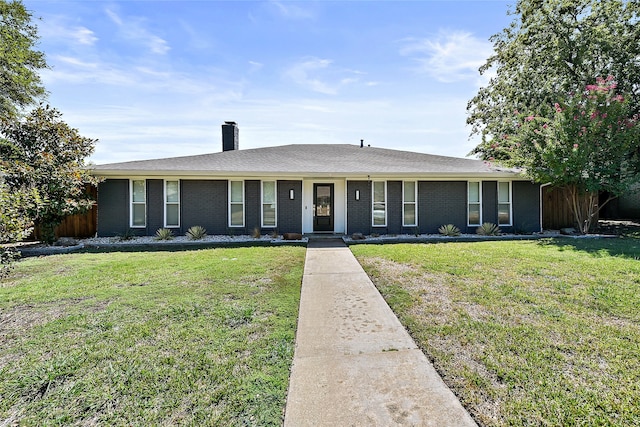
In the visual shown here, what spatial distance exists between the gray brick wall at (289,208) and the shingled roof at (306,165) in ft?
2.25

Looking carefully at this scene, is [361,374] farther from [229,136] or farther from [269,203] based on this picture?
[229,136]

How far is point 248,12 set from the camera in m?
9.02

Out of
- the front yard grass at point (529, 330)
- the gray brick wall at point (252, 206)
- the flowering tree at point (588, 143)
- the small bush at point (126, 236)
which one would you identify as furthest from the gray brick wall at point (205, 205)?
the flowering tree at point (588, 143)

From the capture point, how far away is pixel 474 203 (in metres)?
12.4

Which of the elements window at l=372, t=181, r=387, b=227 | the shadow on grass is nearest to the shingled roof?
window at l=372, t=181, r=387, b=227

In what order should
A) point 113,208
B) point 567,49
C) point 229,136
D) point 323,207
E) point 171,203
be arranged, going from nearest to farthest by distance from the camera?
point 113,208, point 171,203, point 323,207, point 567,49, point 229,136

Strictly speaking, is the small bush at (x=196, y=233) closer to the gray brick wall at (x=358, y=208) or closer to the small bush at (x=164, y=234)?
the small bush at (x=164, y=234)

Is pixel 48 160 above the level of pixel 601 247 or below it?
above

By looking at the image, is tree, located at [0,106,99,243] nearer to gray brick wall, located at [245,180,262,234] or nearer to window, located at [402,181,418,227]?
gray brick wall, located at [245,180,262,234]

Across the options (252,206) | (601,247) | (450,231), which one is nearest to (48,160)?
(252,206)

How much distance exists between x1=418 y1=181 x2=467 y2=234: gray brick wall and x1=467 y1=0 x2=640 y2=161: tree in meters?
3.45

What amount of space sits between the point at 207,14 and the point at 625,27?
17756 mm

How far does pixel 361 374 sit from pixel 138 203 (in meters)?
11.5

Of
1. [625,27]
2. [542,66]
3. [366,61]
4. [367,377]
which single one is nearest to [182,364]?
[367,377]
